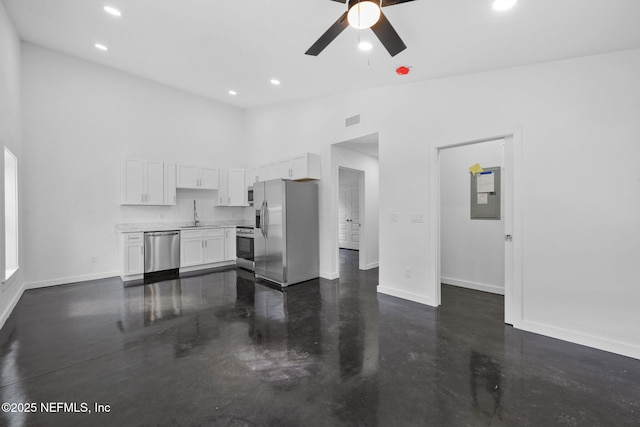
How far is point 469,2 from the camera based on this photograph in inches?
87.7

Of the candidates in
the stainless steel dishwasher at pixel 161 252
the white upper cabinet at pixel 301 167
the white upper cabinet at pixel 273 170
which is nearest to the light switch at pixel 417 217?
the white upper cabinet at pixel 301 167

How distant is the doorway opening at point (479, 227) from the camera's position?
297cm

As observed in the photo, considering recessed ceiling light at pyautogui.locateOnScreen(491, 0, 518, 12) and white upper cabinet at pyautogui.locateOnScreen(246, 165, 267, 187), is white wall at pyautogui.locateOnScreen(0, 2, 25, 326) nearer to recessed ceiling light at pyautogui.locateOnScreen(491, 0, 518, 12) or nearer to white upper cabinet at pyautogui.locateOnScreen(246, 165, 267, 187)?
white upper cabinet at pyautogui.locateOnScreen(246, 165, 267, 187)

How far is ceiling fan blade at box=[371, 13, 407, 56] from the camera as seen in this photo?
211 centimetres

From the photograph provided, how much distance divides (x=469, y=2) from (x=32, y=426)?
423cm

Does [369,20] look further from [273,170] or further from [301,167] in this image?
[273,170]

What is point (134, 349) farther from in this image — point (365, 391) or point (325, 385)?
point (365, 391)

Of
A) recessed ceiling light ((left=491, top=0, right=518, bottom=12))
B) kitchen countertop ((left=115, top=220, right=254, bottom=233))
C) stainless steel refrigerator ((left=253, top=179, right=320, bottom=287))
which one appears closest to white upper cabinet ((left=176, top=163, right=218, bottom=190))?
kitchen countertop ((left=115, top=220, right=254, bottom=233))

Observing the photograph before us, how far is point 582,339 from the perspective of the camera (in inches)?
103

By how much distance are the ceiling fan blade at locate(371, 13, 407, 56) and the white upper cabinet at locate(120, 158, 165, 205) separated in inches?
189

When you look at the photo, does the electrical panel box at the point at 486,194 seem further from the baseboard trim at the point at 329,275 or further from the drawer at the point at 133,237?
the drawer at the point at 133,237

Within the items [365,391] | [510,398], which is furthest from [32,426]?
[510,398]

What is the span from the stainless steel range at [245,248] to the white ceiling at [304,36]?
286 cm

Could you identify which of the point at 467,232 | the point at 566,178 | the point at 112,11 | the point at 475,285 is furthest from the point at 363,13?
the point at 475,285
